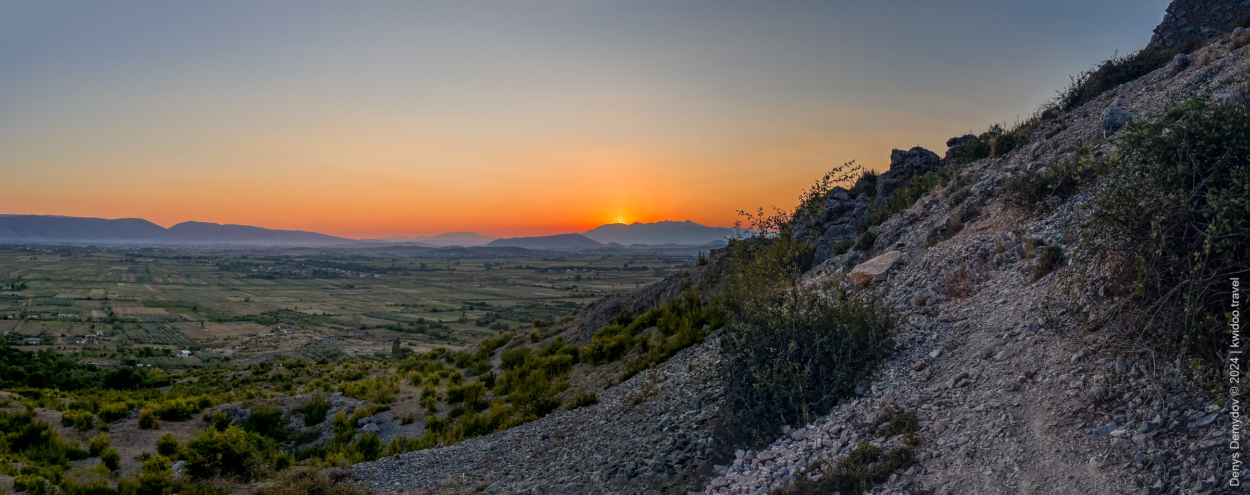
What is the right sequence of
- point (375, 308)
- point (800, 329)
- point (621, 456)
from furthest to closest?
point (375, 308) → point (621, 456) → point (800, 329)

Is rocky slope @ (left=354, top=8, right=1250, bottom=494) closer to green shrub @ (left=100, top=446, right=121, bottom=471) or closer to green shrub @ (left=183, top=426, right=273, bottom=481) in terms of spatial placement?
green shrub @ (left=183, top=426, right=273, bottom=481)

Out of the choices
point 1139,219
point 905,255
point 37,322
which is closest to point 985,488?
point 1139,219

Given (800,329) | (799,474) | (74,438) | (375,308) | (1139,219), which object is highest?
(1139,219)

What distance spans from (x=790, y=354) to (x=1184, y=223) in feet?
17.1

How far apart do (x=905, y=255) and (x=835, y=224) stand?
25.0ft

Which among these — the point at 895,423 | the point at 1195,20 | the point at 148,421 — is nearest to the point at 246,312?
the point at 148,421

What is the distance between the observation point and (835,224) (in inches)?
848

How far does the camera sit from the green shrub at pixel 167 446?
640 inches

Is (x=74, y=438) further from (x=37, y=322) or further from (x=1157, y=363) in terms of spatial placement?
(x=37, y=322)

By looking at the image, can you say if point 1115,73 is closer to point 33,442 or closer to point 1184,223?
point 1184,223

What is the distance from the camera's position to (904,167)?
22.3m

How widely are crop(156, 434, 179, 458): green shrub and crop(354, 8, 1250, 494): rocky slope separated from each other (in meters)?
7.70

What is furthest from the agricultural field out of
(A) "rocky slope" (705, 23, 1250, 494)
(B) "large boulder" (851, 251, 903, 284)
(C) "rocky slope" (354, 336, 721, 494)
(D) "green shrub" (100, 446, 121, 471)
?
(A) "rocky slope" (705, 23, 1250, 494)

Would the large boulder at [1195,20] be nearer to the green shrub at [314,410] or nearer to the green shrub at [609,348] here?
the green shrub at [609,348]
